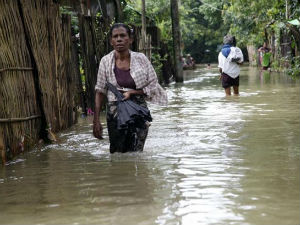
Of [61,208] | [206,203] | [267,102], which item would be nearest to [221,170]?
[206,203]

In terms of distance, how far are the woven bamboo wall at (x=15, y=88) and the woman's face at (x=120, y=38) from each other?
4.19 feet

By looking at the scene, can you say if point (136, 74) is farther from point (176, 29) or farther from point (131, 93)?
point (176, 29)

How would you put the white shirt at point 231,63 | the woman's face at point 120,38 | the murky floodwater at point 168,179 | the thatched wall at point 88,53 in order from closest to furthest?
the murky floodwater at point 168,179 < the woman's face at point 120,38 < the thatched wall at point 88,53 < the white shirt at point 231,63

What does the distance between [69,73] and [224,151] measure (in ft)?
10.6

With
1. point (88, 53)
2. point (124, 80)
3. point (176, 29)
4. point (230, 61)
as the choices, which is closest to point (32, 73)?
point (124, 80)

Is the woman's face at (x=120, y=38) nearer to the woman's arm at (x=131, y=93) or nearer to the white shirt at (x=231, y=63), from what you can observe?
the woman's arm at (x=131, y=93)

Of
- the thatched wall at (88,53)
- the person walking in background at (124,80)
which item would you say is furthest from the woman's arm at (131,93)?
the thatched wall at (88,53)

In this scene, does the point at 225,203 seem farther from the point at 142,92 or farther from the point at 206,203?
the point at 142,92

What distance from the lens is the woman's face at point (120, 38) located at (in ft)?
19.1

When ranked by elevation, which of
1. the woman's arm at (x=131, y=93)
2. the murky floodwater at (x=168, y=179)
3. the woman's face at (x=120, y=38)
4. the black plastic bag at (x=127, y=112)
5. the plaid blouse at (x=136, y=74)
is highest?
the woman's face at (x=120, y=38)

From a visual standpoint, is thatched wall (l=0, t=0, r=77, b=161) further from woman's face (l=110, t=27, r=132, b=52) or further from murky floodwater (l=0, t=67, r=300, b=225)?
woman's face (l=110, t=27, r=132, b=52)

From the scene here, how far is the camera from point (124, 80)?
5934 millimetres

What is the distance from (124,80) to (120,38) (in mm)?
432

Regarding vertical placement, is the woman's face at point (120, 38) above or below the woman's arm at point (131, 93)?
above
